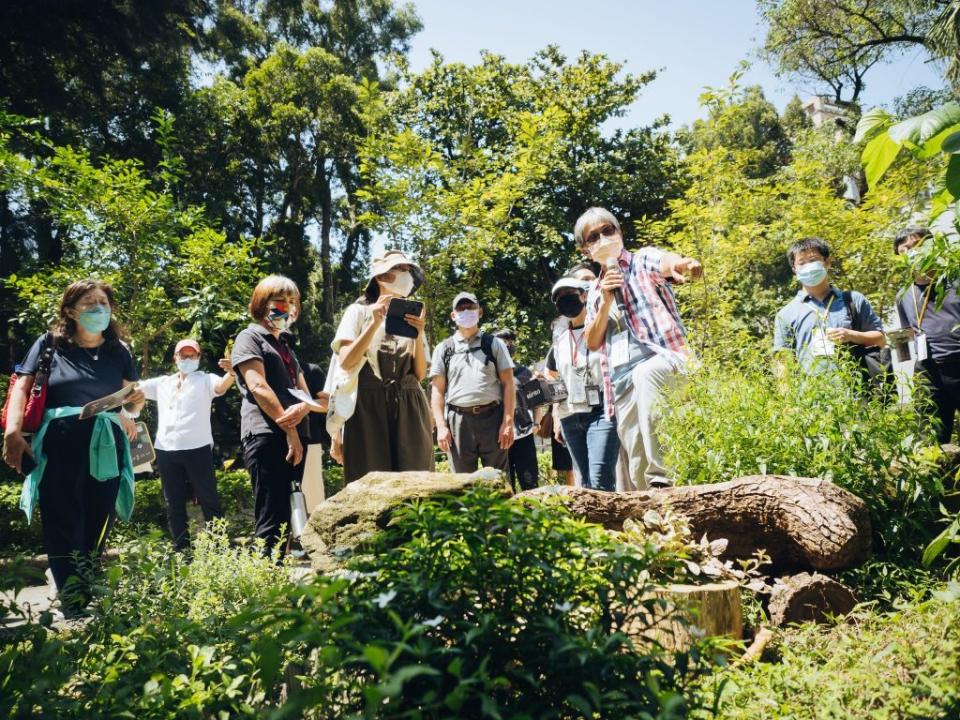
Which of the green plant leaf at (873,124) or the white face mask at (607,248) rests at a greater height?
the white face mask at (607,248)

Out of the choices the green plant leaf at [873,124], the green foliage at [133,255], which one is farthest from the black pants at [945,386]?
the green foliage at [133,255]

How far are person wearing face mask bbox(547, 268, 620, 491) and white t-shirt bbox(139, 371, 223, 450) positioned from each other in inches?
122

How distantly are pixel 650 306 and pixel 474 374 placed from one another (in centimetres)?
164

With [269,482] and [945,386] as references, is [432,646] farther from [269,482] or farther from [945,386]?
[945,386]

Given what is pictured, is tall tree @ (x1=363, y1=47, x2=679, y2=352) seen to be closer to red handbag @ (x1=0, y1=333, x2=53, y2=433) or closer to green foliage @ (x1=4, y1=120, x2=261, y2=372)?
green foliage @ (x1=4, y1=120, x2=261, y2=372)

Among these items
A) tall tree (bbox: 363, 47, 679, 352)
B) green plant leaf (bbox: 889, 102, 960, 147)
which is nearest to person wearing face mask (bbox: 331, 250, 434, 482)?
green plant leaf (bbox: 889, 102, 960, 147)

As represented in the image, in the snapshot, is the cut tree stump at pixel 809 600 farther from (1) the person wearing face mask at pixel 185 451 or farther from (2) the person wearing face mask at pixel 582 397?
(1) the person wearing face mask at pixel 185 451

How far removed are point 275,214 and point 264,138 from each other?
2.87 metres

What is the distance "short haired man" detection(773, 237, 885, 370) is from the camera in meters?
4.36

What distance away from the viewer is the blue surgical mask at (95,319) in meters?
4.18

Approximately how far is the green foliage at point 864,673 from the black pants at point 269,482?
277 cm

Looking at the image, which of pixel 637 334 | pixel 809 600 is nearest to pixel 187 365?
pixel 637 334

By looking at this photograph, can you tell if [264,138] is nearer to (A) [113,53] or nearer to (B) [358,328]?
(A) [113,53]

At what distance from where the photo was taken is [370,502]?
2990mm
